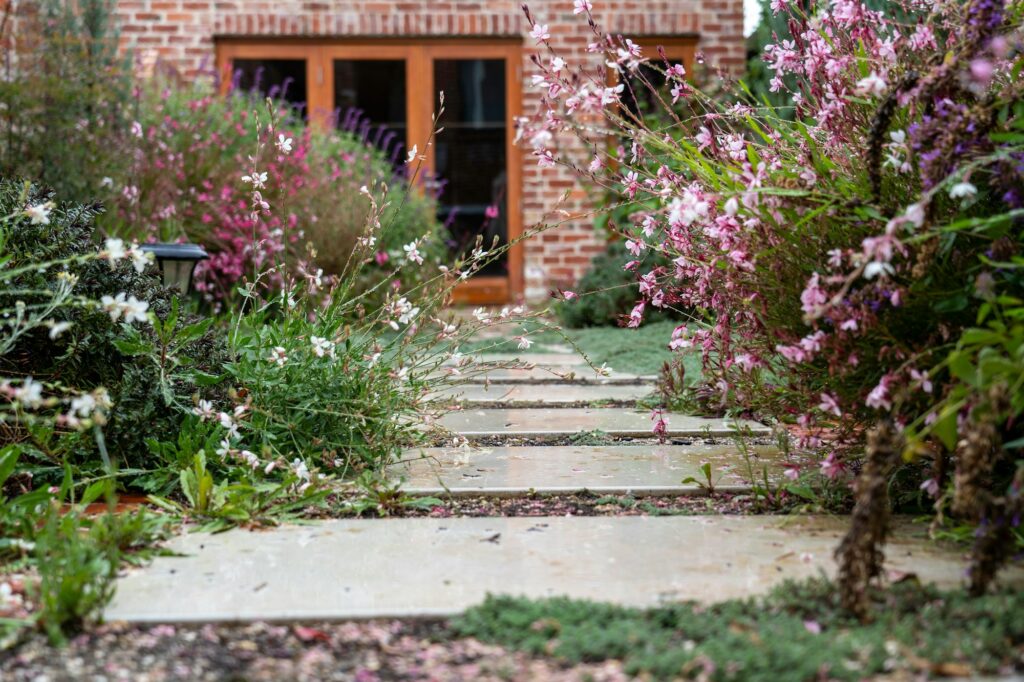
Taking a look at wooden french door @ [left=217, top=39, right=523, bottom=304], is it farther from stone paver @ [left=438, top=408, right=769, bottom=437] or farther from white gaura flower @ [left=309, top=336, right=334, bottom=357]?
white gaura flower @ [left=309, top=336, right=334, bottom=357]

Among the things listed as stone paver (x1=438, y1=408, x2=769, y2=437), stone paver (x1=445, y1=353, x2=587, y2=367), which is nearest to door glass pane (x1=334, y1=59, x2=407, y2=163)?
stone paver (x1=445, y1=353, x2=587, y2=367)

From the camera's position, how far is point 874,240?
5.02ft

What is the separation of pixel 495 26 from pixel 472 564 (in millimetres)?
6620

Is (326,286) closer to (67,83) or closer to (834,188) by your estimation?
(67,83)

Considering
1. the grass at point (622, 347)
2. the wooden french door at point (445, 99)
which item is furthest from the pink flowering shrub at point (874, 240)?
the wooden french door at point (445, 99)

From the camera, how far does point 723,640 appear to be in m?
1.31

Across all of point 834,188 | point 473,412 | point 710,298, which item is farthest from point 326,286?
point 834,188

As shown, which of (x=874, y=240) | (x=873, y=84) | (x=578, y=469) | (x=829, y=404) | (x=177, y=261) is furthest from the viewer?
(x=177, y=261)

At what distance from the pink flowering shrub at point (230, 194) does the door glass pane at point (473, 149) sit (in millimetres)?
1318

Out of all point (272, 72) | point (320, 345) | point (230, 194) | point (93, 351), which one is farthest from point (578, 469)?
point (272, 72)

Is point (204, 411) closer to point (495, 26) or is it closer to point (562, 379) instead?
point (562, 379)

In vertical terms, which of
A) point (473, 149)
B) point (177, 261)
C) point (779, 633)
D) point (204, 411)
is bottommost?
point (779, 633)

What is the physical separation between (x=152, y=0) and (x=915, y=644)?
764 cm

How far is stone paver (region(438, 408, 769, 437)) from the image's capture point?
291 cm
